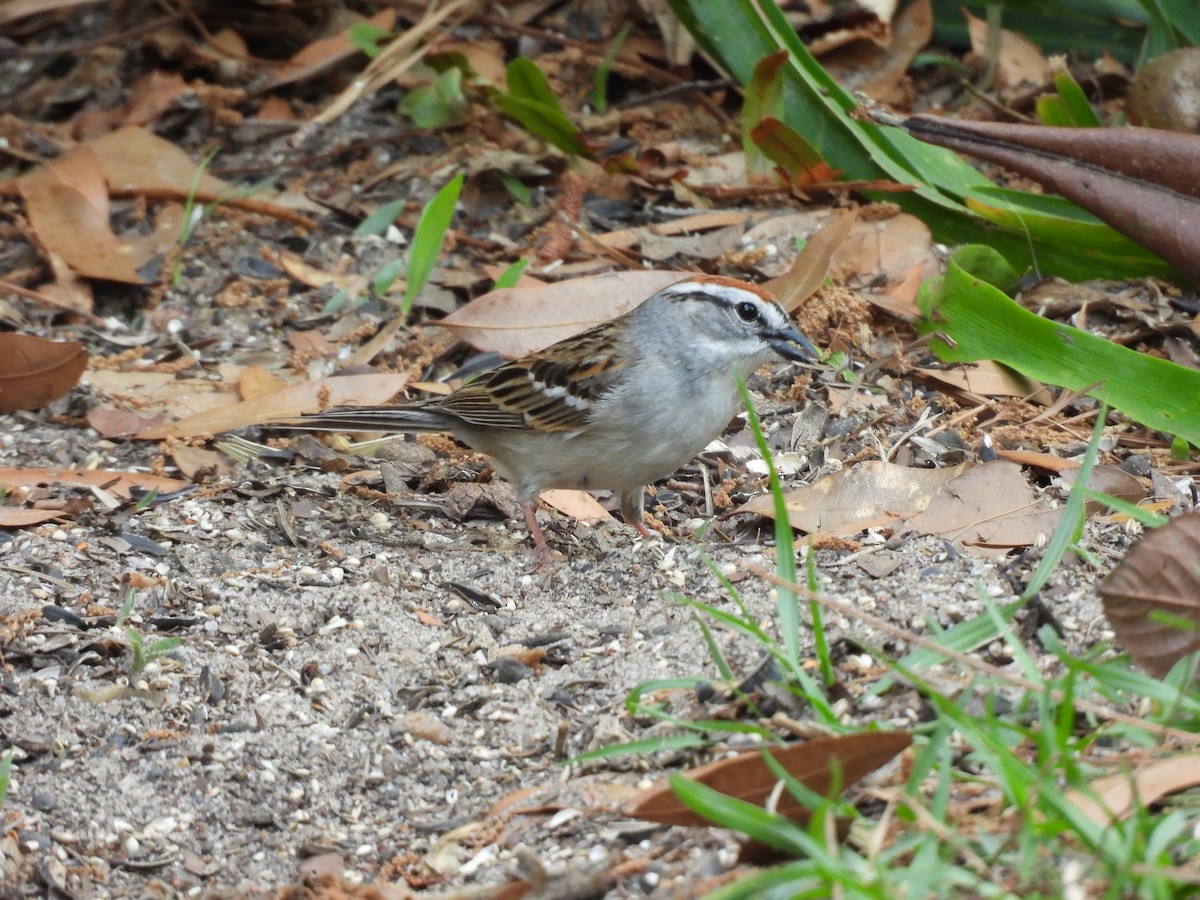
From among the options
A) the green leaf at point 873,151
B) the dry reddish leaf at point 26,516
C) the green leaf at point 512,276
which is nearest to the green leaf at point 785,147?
the green leaf at point 873,151

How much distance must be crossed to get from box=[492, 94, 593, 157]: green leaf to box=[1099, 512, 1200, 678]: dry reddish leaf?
424 centimetres

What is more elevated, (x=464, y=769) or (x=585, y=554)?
(x=464, y=769)

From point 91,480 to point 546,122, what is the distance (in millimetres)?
2724

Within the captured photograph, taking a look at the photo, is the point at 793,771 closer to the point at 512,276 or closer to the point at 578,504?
the point at 578,504

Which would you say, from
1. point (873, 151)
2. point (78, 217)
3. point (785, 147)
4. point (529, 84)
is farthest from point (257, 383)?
point (873, 151)

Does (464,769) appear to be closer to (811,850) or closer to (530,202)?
(811,850)

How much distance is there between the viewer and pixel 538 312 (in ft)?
20.7

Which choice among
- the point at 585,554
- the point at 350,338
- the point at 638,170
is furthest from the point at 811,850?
the point at 638,170

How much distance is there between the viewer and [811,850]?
8.54 ft

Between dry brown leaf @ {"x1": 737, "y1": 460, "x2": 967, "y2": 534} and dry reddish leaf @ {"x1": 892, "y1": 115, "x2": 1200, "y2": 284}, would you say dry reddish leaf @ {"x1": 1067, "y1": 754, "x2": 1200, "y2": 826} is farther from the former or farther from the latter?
dry reddish leaf @ {"x1": 892, "y1": 115, "x2": 1200, "y2": 284}

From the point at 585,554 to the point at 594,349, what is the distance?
77cm

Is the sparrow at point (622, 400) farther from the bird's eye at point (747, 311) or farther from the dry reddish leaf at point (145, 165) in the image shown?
the dry reddish leaf at point (145, 165)

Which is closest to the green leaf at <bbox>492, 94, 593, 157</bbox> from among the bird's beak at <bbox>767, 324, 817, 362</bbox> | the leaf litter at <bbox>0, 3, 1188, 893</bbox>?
the leaf litter at <bbox>0, 3, 1188, 893</bbox>

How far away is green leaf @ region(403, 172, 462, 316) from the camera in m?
6.44
